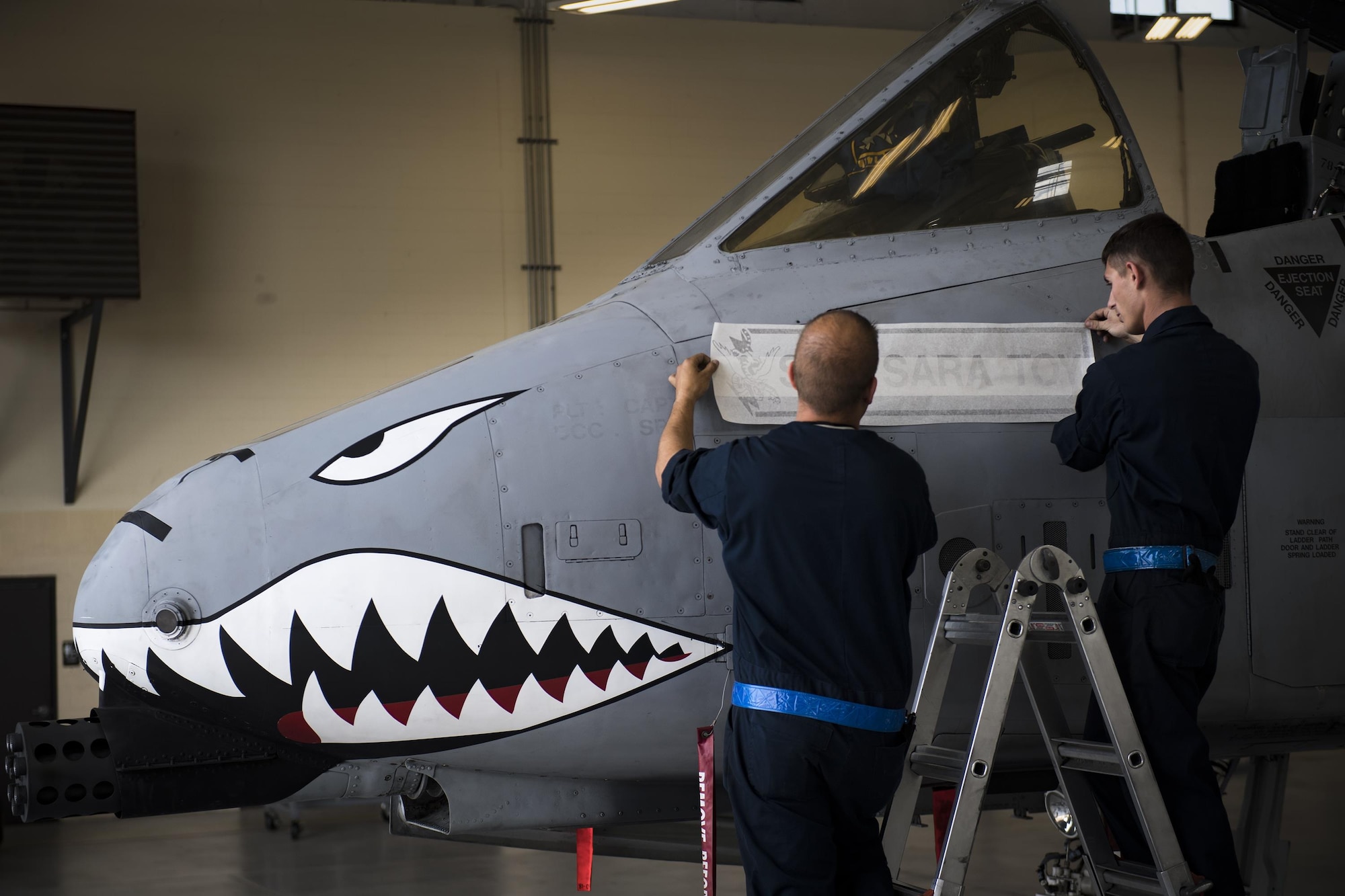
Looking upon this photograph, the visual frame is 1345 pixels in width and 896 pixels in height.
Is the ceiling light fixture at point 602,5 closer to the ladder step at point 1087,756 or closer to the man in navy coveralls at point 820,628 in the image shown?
the man in navy coveralls at point 820,628

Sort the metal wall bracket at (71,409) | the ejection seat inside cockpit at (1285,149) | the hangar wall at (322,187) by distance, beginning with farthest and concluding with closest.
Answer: the hangar wall at (322,187) < the metal wall bracket at (71,409) < the ejection seat inside cockpit at (1285,149)

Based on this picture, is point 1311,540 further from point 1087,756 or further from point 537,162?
point 537,162

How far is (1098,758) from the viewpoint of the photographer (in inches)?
118

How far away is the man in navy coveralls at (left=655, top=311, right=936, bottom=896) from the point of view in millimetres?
2645

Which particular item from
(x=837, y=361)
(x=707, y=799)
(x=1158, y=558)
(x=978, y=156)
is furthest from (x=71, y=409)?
(x=1158, y=558)

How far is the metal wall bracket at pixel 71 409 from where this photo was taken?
36.5 feet

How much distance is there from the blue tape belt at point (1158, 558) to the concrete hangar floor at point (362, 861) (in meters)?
4.86

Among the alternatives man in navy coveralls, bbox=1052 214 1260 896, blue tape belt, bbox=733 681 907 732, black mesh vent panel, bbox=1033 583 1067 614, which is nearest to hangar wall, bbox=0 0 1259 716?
black mesh vent panel, bbox=1033 583 1067 614

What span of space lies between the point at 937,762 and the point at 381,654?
138 cm

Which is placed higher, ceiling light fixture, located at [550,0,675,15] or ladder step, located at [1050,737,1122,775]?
ceiling light fixture, located at [550,0,675,15]

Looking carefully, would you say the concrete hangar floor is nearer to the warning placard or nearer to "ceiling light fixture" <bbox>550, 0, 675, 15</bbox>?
the warning placard

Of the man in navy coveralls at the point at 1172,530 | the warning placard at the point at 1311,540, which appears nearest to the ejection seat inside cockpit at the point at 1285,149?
the warning placard at the point at 1311,540

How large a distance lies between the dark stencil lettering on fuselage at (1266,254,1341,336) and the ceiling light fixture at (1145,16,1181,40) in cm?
957

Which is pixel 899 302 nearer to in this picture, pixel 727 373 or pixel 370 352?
pixel 727 373
